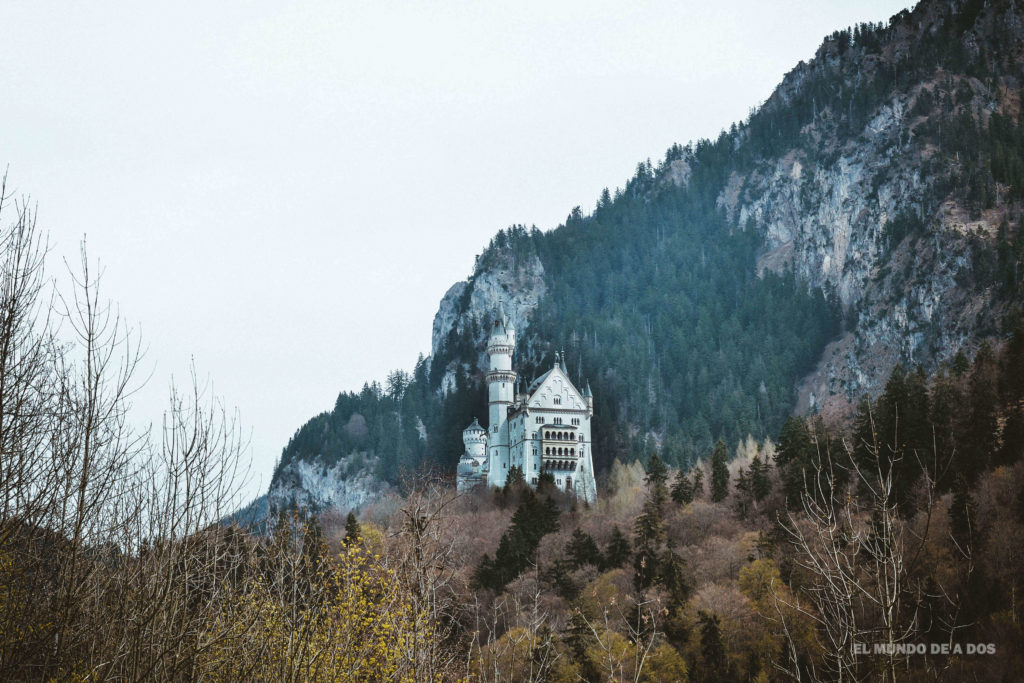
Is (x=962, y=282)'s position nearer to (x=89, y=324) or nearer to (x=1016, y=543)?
(x=1016, y=543)

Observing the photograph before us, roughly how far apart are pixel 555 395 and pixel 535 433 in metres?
6.16

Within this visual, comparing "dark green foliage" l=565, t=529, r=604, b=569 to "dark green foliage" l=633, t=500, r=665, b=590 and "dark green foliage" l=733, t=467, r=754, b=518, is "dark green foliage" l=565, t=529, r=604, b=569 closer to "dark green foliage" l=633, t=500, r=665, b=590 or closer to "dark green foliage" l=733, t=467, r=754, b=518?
"dark green foliage" l=633, t=500, r=665, b=590

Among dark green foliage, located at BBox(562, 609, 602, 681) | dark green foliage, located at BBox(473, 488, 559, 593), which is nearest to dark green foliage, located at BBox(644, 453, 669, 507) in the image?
dark green foliage, located at BBox(473, 488, 559, 593)

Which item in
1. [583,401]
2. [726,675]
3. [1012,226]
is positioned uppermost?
[1012,226]

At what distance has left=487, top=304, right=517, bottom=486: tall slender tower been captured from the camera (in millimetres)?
128000

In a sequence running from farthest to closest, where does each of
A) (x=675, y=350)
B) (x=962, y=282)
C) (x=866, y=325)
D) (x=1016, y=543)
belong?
1. (x=675, y=350)
2. (x=866, y=325)
3. (x=962, y=282)
4. (x=1016, y=543)

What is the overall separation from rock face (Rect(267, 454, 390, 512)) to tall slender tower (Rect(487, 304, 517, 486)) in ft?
186

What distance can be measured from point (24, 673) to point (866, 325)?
6576 inches

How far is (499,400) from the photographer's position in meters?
132

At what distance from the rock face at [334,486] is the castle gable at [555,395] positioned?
66347 mm

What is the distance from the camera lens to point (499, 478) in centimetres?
12700

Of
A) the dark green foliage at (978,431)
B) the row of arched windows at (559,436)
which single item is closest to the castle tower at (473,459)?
the row of arched windows at (559,436)

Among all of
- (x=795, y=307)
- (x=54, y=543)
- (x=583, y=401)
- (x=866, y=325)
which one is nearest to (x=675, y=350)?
(x=795, y=307)

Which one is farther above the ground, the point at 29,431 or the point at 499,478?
the point at 499,478
